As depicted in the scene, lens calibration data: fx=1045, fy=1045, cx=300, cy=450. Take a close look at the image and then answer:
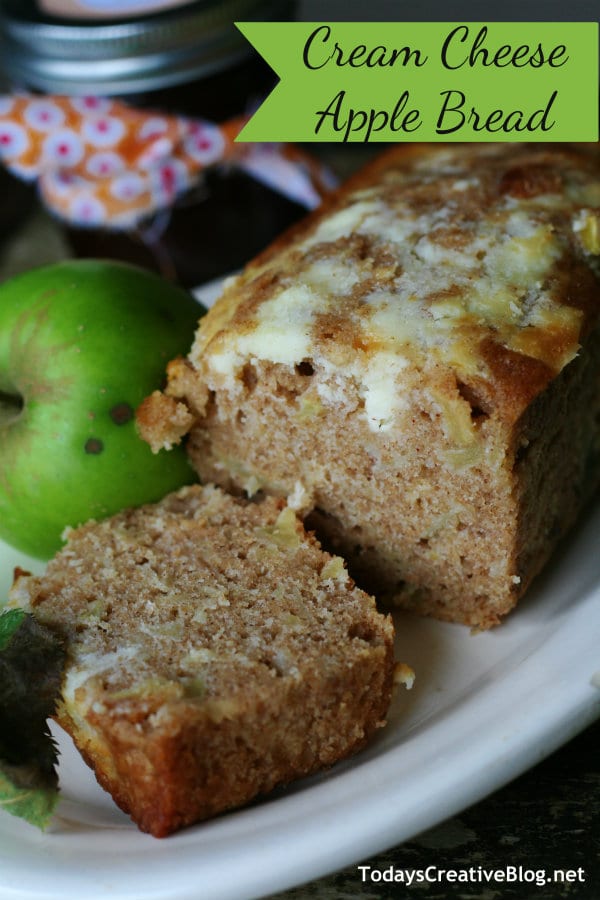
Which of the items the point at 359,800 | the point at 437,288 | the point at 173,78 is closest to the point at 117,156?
the point at 173,78

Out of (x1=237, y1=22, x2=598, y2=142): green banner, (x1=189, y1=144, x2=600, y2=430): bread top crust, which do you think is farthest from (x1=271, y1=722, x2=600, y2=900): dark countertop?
(x1=237, y1=22, x2=598, y2=142): green banner

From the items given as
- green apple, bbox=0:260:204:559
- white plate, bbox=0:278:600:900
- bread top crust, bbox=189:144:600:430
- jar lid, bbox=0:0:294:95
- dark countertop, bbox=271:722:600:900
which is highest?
jar lid, bbox=0:0:294:95

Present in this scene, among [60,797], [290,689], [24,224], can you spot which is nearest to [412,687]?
[290,689]

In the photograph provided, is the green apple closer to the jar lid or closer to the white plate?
the white plate

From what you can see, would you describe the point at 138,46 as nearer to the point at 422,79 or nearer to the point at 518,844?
the point at 422,79

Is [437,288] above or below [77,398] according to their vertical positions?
above

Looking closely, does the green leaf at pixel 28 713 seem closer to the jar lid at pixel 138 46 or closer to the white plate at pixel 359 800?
the white plate at pixel 359 800

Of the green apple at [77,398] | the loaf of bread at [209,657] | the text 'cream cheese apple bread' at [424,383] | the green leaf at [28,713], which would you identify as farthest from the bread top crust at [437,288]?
the green leaf at [28,713]
